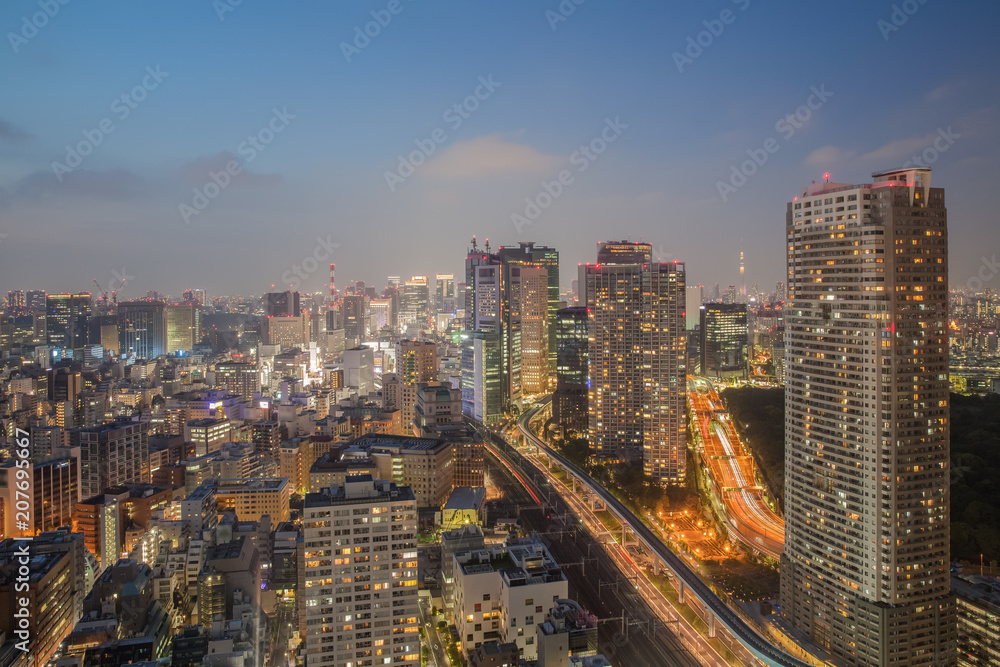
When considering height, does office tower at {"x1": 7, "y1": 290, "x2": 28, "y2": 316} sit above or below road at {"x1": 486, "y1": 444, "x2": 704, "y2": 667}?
above

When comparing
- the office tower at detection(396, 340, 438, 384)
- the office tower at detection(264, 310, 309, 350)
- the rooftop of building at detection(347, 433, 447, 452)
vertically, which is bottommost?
the rooftop of building at detection(347, 433, 447, 452)

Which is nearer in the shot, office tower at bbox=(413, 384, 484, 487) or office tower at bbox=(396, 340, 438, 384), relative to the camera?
office tower at bbox=(413, 384, 484, 487)

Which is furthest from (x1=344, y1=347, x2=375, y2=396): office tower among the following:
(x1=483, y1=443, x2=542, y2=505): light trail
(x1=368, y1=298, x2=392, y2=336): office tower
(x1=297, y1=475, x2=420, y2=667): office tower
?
(x1=297, y1=475, x2=420, y2=667): office tower

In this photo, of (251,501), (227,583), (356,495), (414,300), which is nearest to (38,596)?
(227,583)

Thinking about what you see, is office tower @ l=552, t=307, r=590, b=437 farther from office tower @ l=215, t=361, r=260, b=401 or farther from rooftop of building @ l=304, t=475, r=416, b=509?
office tower @ l=215, t=361, r=260, b=401

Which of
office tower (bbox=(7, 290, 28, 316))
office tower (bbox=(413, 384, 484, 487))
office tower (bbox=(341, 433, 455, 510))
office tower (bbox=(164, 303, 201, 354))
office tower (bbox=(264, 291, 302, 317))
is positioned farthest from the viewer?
office tower (bbox=(264, 291, 302, 317))

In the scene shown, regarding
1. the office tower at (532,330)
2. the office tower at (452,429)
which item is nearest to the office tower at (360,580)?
the office tower at (452,429)

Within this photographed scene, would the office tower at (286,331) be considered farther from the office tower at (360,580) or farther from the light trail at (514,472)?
the office tower at (360,580)
